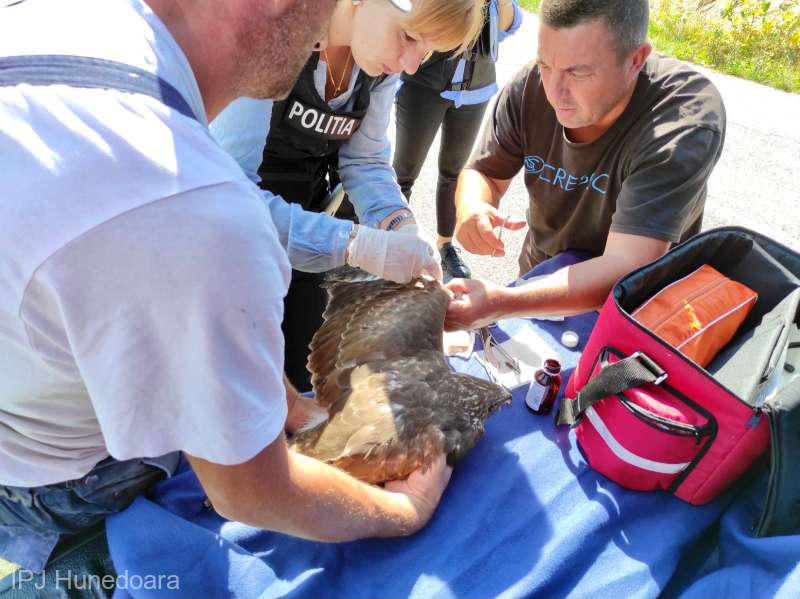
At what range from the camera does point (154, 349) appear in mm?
802

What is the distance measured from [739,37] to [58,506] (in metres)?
10.5

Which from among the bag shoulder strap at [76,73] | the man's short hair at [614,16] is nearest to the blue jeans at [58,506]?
the bag shoulder strap at [76,73]

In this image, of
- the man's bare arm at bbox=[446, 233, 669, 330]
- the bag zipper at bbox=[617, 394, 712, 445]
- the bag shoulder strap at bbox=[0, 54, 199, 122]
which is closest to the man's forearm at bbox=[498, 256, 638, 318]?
the man's bare arm at bbox=[446, 233, 669, 330]

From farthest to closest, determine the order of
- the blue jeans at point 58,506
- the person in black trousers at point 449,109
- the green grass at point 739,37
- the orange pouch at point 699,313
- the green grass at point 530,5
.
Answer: the green grass at point 530,5 < the green grass at point 739,37 < the person in black trousers at point 449,109 < the orange pouch at point 699,313 < the blue jeans at point 58,506

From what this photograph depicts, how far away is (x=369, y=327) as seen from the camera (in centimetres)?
199

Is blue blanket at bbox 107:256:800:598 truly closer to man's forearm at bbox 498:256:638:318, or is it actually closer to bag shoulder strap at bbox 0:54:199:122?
man's forearm at bbox 498:256:638:318

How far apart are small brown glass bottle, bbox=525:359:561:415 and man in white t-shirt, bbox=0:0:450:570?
1.07 metres

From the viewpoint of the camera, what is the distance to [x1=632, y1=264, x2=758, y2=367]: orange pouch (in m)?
1.69

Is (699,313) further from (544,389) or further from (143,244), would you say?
(143,244)

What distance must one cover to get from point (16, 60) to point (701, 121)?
2147mm

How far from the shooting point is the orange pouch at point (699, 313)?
169cm

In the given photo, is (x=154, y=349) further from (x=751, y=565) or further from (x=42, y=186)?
(x=751, y=565)

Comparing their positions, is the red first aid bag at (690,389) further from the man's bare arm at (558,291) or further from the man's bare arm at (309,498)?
the man's bare arm at (309,498)

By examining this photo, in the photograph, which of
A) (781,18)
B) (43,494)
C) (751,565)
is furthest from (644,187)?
(781,18)
